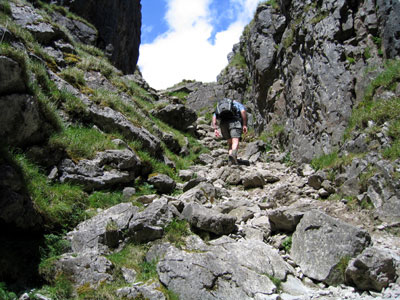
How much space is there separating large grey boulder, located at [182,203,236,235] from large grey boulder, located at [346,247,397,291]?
6.11ft

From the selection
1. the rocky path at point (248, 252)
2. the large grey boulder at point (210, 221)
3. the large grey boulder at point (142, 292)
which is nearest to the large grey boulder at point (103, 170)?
the rocky path at point (248, 252)

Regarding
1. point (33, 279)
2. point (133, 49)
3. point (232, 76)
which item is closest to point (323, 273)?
point (33, 279)

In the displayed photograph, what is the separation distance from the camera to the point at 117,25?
29656 millimetres

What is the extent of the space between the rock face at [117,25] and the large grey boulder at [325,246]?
82.6ft

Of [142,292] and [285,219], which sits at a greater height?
[285,219]

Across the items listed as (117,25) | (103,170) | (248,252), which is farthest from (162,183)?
(117,25)

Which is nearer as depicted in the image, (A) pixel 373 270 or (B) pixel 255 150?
(A) pixel 373 270

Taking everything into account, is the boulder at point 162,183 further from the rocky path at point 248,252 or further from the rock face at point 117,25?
the rock face at point 117,25

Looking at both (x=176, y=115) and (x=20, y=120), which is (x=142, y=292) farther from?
(x=176, y=115)

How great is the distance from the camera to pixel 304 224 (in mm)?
4906

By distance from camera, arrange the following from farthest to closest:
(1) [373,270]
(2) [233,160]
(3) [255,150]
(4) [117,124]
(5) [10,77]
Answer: (3) [255,150]
(2) [233,160]
(4) [117,124]
(5) [10,77]
(1) [373,270]

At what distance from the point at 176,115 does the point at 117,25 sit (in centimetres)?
1822

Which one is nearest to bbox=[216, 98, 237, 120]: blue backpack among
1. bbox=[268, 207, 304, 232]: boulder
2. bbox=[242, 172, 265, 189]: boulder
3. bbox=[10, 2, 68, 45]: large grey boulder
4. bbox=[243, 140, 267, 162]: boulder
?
bbox=[243, 140, 267, 162]: boulder

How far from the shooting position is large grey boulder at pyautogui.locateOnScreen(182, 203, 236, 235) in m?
5.10
